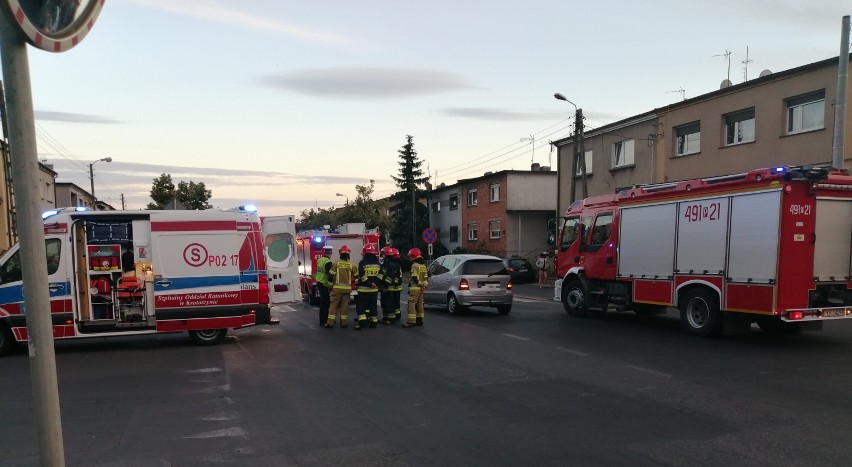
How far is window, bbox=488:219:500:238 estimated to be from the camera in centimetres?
4151

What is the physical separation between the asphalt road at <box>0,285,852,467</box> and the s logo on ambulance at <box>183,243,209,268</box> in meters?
1.59

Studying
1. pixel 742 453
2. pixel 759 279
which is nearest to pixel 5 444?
pixel 742 453

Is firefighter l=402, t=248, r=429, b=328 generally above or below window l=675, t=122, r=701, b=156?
below

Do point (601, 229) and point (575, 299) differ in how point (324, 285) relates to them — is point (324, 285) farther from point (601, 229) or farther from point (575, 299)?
point (601, 229)

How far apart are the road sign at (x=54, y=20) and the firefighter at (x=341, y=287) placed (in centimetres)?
1182

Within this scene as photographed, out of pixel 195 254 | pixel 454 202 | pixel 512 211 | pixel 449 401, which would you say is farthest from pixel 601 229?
pixel 454 202

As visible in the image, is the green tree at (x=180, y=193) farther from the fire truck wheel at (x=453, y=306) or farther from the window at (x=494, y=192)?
the fire truck wheel at (x=453, y=306)

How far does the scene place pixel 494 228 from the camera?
41969 mm

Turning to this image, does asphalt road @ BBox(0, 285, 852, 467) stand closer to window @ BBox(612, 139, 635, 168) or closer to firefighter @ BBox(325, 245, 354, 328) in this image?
firefighter @ BBox(325, 245, 354, 328)

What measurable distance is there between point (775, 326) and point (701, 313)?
1.72 metres

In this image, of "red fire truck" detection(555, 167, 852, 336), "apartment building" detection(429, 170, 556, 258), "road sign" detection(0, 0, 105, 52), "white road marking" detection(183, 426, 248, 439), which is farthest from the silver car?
"apartment building" detection(429, 170, 556, 258)

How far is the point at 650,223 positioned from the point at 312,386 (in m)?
8.77

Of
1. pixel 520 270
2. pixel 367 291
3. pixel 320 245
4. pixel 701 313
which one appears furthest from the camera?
pixel 520 270

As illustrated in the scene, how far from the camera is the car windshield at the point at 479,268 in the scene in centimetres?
1628
